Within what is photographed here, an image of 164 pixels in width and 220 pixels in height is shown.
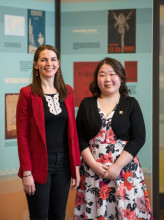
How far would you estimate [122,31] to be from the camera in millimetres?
3766

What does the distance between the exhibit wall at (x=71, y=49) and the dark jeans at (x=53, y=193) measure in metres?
1.07

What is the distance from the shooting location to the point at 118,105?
2.84 meters

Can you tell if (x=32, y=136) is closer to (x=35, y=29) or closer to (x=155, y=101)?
(x=35, y=29)

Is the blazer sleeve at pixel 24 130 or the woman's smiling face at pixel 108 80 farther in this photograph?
the woman's smiling face at pixel 108 80

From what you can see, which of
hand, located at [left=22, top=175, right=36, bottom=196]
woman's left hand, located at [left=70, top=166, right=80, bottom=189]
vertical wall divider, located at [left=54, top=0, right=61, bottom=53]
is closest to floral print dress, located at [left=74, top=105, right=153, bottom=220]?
woman's left hand, located at [left=70, top=166, right=80, bottom=189]

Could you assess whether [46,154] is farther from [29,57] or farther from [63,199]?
[29,57]

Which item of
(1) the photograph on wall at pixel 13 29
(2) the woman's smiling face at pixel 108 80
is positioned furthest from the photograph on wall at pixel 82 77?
(2) the woman's smiling face at pixel 108 80

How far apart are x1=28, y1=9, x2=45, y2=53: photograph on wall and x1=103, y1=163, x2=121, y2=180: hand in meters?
1.45

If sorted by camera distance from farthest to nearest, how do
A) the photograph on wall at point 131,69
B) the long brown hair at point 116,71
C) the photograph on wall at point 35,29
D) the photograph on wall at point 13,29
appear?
the photograph on wall at point 131,69 → the photograph on wall at point 35,29 → the photograph on wall at point 13,29 → the long brown hair at point 116,71

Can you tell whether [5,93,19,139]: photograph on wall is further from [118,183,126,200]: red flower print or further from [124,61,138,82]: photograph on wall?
[118,183,126,200]: red flower print

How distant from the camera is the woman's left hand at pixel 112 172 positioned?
273 cm

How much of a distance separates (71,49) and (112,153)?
54.6 inches

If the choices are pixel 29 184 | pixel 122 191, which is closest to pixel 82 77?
pixel 122 191

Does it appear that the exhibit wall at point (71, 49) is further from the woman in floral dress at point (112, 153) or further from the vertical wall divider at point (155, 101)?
the woman in floral dress at point (112, 153)
